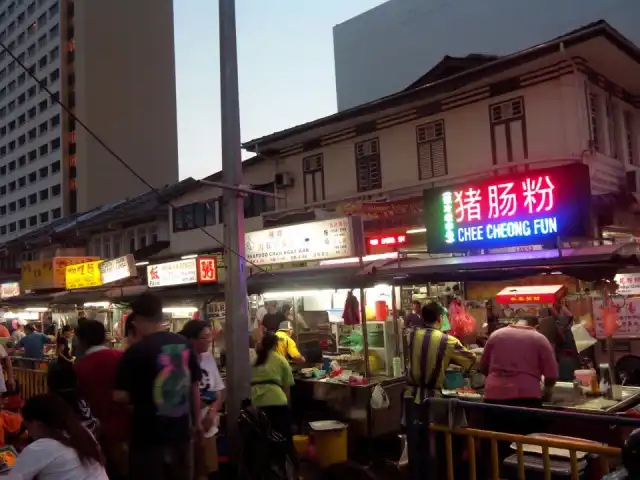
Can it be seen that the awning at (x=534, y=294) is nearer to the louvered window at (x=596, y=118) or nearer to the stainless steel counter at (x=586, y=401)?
the stainless steel counter at (x=586, y=401)

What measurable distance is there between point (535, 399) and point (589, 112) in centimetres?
943

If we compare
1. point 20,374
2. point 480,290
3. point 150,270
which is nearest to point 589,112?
point 480,290

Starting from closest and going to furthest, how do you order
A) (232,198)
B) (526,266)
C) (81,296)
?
(232,198) → (526,266) → (81,296)

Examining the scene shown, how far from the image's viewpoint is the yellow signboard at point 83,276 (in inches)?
778

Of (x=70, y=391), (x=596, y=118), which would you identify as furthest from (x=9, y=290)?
(x=70, y=391)

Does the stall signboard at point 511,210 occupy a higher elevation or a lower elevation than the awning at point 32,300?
higher

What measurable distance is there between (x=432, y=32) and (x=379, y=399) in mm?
26191

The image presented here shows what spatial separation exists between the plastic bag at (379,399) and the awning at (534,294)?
3.28 metres

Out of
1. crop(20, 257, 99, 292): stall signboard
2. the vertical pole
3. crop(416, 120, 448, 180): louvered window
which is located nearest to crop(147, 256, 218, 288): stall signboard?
crop(416, 120, 448, 180): louvered window

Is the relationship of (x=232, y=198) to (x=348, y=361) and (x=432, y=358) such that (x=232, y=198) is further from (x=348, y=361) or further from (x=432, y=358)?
(x=348, y=361)

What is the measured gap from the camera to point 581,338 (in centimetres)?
1032

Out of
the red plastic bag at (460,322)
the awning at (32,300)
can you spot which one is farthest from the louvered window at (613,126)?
the awning at (32,300)

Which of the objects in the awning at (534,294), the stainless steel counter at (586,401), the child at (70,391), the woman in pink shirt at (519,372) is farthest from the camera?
the awning at (534,294)

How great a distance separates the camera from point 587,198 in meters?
8.79
